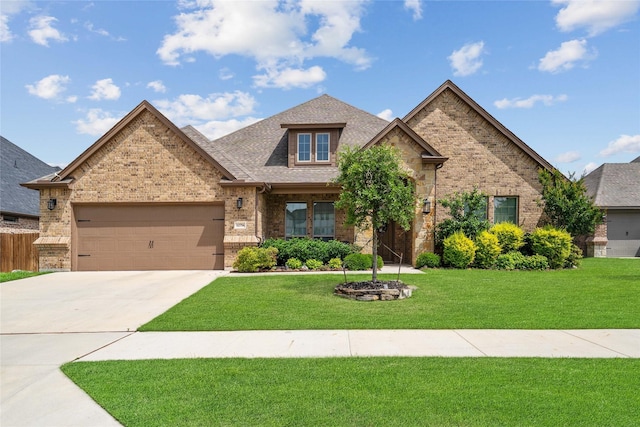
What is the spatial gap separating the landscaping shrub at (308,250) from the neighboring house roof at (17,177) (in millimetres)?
14152

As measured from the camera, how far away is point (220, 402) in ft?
12.8

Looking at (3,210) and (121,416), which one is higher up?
(3,210)

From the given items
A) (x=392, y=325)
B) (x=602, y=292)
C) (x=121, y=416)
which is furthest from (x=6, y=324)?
(x=602, y=292)

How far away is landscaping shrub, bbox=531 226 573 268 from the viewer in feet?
50.9

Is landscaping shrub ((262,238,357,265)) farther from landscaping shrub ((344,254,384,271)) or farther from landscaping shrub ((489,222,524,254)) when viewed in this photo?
landscaping shrub ((489,222,524,254))

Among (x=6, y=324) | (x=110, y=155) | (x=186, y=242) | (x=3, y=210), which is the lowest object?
(x=6, y=324)

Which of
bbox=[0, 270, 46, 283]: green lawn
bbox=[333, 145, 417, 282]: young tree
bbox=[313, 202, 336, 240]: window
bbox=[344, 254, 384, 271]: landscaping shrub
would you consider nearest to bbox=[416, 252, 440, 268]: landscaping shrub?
bbox=[344, 254, 384, 271]: landscaping shrub

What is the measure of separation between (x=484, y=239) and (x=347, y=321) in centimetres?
1018

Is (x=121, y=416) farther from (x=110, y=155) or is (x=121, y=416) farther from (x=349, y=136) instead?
(x=349, y=136)

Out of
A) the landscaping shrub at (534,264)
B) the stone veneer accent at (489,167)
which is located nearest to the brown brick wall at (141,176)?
the stone veneer accent at (489,167)

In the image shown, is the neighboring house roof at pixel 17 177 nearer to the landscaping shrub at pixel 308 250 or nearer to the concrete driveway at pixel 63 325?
the concrete driveway at pixel 63 325

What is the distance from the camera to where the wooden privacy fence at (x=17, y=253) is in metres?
15.4

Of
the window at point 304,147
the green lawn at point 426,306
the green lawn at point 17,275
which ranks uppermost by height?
the window at point 304,147

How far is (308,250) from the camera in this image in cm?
1502
